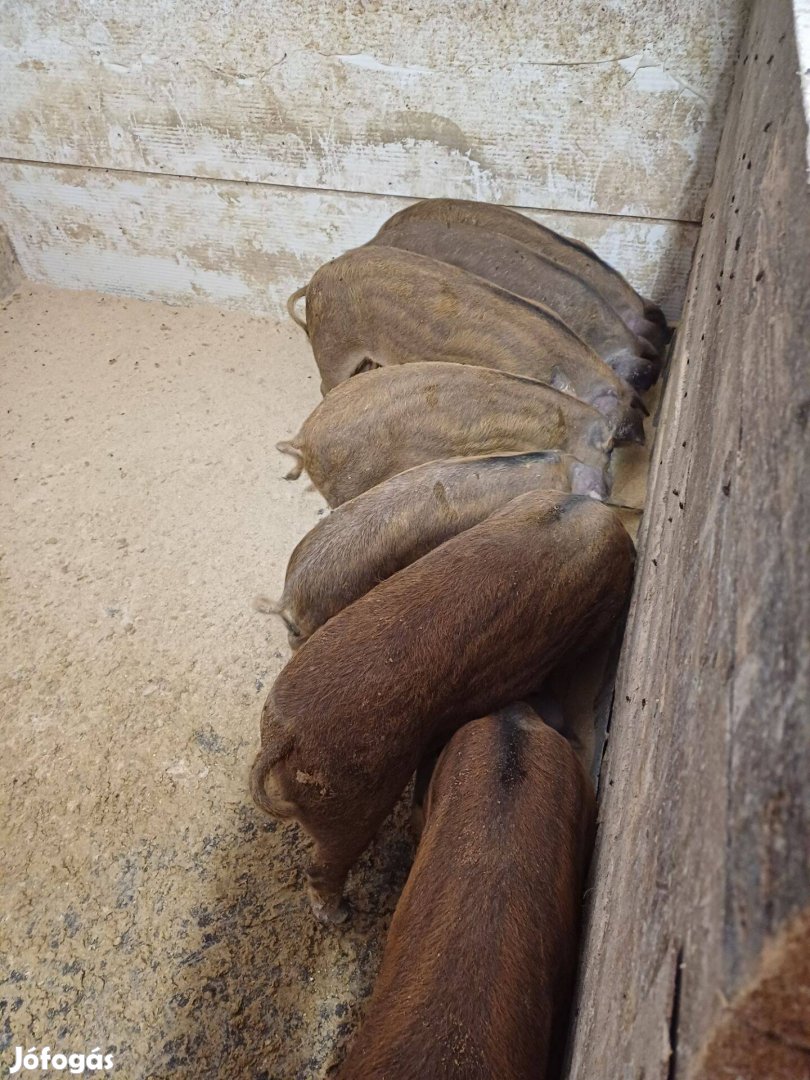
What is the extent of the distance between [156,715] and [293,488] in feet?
2.71

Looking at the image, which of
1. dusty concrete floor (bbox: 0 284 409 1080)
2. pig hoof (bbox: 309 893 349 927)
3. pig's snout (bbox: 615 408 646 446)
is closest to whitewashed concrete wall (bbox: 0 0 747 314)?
dusty concrete floor (bbox: 0 284 409 1080)

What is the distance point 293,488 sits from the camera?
7.76ft

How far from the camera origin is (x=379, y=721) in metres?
1.24

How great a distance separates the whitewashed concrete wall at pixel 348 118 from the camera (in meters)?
2.04

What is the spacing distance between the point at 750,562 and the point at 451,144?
209 centimetres

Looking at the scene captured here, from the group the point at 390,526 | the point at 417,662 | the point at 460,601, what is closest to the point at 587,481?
the point at 390,526

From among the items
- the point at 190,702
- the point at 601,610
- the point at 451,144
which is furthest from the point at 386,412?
the point at 451,144

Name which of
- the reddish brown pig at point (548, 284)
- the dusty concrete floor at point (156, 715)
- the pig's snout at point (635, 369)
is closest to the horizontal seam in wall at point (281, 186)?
the reddish brown pig at point (548, 284)

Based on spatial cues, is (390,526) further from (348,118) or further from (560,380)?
(348,118)

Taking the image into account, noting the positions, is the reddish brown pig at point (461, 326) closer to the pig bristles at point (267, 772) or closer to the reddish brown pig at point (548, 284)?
the reddish brown pig at point (548, 284)

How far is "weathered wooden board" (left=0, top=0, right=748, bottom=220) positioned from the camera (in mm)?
2020

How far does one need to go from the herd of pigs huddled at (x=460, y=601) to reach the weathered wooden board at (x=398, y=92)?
213 millimetres

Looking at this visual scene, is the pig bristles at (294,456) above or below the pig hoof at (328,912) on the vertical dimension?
above

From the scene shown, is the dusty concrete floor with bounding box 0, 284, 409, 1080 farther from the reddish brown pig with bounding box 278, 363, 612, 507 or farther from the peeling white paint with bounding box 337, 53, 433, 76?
the peeling white paint with bounding box 337, 53, 433, 76
